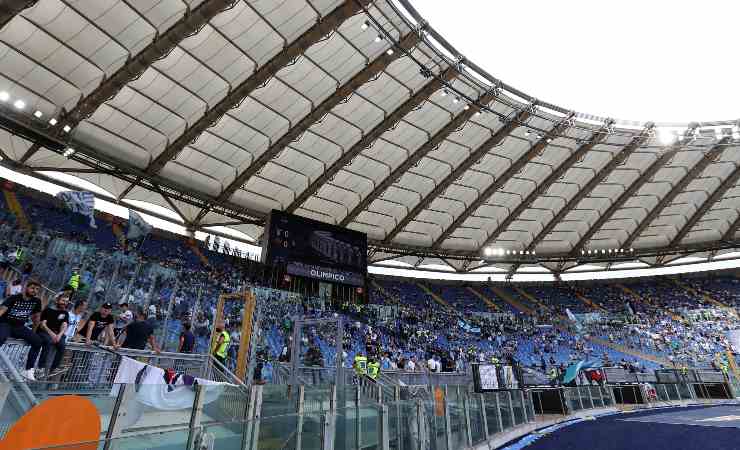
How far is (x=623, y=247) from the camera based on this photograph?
4088 cm

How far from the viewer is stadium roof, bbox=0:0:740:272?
57.3ft

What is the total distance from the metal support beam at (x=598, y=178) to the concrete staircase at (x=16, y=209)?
1340 inches

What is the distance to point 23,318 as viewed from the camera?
19.9 ft

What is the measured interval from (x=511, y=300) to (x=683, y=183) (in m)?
19.5

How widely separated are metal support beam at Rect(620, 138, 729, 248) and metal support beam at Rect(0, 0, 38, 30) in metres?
36.8

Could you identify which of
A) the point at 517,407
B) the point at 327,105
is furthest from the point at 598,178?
the point at 517,407

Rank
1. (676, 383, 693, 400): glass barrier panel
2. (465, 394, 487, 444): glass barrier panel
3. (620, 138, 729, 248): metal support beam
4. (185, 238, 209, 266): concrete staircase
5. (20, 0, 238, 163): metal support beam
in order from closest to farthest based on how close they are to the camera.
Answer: (465, 394, 487, 444): glass barrier panel, (20, 0, 238, 163): metal support beam, (676, 383, 693, 400): glass barrier panel, (620, 138, 729, 248): metal support beam, (185, 238, 209, 266): concrete staircase

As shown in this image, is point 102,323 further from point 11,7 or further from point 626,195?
point 626,195

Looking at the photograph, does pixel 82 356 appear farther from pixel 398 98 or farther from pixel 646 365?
pixel 646 365

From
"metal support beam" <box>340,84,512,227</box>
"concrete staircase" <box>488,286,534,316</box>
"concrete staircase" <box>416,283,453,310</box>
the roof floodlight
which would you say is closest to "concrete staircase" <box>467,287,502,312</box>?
"concrete staircase" <box>488,286,534,316</box>

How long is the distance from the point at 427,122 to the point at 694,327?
32.5m

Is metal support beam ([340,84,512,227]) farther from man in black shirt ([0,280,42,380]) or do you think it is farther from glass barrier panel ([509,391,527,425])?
A: man in black shirt ([0,280,42,380])

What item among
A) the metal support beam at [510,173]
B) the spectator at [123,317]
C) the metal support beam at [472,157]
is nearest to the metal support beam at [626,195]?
the metal support beam at [510,173]

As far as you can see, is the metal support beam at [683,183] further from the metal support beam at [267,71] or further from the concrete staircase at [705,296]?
the metal support beam at [267,71]
